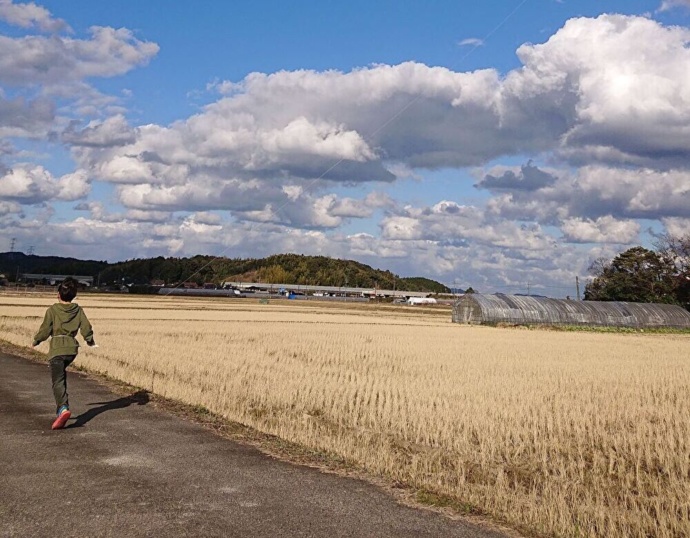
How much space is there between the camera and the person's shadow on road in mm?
10758

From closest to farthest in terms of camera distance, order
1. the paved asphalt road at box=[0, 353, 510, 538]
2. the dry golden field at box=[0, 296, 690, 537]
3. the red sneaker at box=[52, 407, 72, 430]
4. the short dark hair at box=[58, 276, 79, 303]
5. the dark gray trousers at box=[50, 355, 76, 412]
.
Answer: the paved asphalt road at box=[0, 353, 510, 538] → the dry golden field at box=[0, 296, 690, 537] → the red sneaker at box=[52, 407, 72, 430] → the dark gray trousers at box=[50, 355, 76, 412] → the short dark hair at box=[58, 276, 79, 303]

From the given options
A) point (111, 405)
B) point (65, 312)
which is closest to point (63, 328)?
point (65, 312)

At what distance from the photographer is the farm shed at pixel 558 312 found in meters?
62.9

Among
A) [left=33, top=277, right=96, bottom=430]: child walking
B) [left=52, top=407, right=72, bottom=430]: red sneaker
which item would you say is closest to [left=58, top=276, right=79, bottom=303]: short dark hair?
[left=33, top=277, right=96, bottom=430]: child walking

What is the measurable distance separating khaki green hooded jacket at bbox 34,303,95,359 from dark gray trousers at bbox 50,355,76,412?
0.40 feet

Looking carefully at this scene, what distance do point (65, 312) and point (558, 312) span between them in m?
58.6

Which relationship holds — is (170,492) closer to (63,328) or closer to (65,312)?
(63,328)

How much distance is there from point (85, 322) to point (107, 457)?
305cm

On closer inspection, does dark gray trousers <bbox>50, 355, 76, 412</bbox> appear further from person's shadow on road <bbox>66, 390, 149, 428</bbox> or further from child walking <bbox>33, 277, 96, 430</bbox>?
person's shadow on road <bbox>66, 390, 149, 428</bbox>

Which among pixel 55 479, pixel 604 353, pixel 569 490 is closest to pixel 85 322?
pixel 55 479

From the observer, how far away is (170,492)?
7000mm

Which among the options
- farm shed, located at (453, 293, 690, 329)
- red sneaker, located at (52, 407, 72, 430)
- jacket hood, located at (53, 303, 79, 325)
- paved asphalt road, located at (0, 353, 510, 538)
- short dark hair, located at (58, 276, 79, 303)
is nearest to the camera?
paved asphalt road, located at (0, 353, 510, 538)

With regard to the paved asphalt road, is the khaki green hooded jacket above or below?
above

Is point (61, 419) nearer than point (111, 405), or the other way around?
point (61, 419)
